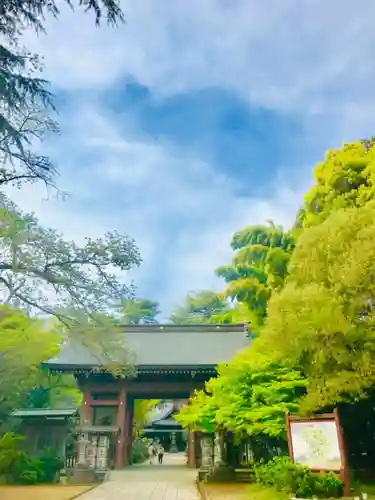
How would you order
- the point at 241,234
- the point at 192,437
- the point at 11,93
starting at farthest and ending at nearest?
the point at 241,234, the point at 192,437, the point at 11,93

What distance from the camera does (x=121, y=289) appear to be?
983 centimetres

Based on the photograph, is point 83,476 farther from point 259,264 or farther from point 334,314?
point 259,264

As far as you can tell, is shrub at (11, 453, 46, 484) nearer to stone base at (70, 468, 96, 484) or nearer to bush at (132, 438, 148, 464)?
Result: stone base at (70, 468, 96, 484)

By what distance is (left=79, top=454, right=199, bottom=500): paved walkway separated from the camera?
13.2 m

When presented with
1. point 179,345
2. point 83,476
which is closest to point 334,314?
point 83,476

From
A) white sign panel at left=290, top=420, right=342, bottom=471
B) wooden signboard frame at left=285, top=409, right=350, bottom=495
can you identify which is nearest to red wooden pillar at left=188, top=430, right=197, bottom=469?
wooden signboard frame at left=285, top=409, right=350, bottom=495

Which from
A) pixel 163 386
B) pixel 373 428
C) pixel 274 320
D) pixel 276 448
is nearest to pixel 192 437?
pixel 163 386

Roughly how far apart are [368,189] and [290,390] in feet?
23.2

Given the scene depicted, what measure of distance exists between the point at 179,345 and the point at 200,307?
30.9m

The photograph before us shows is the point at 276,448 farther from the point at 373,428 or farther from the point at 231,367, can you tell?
the point at 231,367

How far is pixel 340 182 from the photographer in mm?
17062

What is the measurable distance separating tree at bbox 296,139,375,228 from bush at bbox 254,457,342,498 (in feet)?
28.4

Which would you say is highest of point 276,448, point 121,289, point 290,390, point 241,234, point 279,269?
point 241,234

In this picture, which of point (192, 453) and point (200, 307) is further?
point (200, 307)
